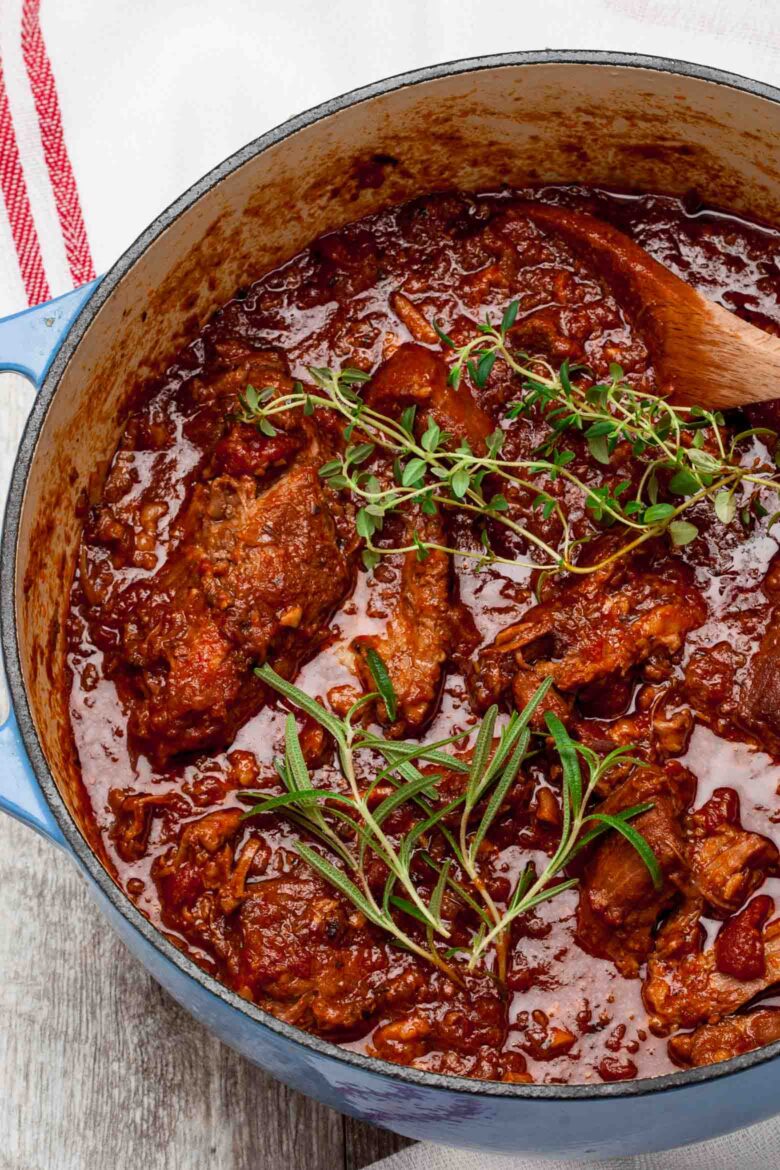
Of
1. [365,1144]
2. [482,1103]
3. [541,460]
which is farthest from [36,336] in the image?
[365,1144]

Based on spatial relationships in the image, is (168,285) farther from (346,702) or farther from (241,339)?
(346,702)

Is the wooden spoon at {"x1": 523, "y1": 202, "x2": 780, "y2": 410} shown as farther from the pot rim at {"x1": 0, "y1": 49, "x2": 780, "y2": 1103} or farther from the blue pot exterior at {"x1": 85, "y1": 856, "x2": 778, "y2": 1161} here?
the blue pot exterior at {"x1": 85, "y1": 856, "x2": 778, "y2": 1161}

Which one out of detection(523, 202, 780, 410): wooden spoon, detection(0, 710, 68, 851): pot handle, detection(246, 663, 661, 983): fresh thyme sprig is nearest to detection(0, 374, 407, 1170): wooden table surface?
detection(246, 663, 661, 983): fresh thyme sprig

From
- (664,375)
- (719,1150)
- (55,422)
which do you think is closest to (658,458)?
(664,375)

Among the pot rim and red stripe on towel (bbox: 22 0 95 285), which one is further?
red stripe on towel (bbox: 22 0 95 285)

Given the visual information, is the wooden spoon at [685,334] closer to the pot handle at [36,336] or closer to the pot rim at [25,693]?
the pot rim at [25,693]

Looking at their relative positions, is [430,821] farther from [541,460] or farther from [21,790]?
[541,460]

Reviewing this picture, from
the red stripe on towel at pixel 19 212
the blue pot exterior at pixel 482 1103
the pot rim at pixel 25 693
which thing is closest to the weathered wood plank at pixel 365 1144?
the blue pot exterior at pixel 482 1103
